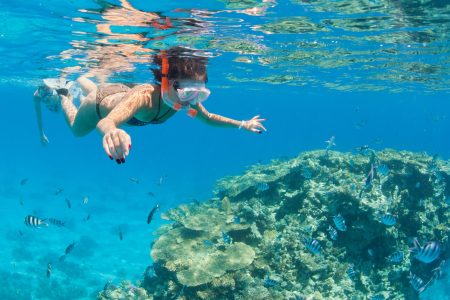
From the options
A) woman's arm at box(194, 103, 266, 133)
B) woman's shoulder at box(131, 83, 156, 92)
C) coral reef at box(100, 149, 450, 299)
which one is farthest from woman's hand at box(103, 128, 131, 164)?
coral reef at box(100, 149, 450, 299)

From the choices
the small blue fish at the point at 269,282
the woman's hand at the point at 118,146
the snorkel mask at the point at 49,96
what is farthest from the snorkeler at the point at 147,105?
the small blue fish at the point at 269,282

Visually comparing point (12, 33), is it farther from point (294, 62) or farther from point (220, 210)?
point (294, 62)

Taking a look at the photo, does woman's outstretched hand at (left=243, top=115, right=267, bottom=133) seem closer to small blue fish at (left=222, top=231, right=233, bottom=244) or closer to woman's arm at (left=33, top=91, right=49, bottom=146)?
small blue fish at (left=222, top=231, right=233, bottom=244)

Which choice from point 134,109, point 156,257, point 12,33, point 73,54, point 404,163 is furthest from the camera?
point 73,54

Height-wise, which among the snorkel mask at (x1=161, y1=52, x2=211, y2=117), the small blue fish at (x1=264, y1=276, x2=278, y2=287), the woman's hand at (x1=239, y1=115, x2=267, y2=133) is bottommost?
the small blue fish at (x1=264, y1=276, x2=278, y2=287)

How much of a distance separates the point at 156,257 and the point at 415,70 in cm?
2259

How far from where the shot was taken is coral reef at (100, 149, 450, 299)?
928cm

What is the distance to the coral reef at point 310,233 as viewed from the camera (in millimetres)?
9281

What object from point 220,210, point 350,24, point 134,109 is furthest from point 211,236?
point 350,24

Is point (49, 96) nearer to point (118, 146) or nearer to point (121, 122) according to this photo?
point (121, 122)

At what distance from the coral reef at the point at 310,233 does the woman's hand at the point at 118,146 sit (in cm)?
613

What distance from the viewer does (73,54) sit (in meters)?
17.9

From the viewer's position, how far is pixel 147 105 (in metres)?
5.15

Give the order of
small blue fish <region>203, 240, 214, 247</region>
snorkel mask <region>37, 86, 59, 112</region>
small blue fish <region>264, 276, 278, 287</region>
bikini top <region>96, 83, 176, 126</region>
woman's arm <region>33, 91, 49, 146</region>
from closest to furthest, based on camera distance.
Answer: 1. bikini top <region>96, 83, 176, 126</region>
2. snorkel mask <region>37, 86, 59, 112</region>
3. small blue fish <region>264, 276, 278, 287</region>
4. woman's arm <region>33, 91, 49, 146</region>
5. small blue fish <region>203, 240, 214, 247</region>
